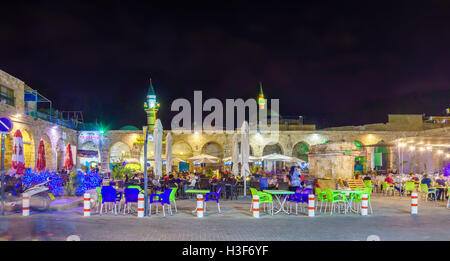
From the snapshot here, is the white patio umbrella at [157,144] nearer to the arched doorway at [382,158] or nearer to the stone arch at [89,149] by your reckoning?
the stone arch at [89,149]

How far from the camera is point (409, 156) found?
27516mm

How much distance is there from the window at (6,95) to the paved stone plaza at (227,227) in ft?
34.9

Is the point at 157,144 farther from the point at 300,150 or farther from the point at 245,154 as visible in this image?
the point at 300,150

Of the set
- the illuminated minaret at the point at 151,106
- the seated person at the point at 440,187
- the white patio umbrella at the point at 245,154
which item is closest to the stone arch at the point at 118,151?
the illuminated minaret at the point at 151,106

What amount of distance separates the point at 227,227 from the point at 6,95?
15.5 metres

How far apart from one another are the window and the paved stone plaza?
10.6m

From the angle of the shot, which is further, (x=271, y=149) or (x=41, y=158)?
(x=271, y=149)

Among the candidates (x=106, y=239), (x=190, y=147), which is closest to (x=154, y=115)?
(x=190, y=147)

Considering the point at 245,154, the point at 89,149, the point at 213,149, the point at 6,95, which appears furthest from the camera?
the point at 213,149

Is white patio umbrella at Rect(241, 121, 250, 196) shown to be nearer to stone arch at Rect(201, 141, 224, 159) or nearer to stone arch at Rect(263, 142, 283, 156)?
stone arch at Rect(201, 141, 224, 159)

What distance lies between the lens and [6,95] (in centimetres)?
1812

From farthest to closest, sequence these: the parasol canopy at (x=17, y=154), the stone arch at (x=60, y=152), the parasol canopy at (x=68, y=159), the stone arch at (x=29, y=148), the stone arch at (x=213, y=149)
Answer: the stone arch at (x=213, y=149) < the stone arch at (x=60, y=152) < the parasol canopy at (x=68, y=159) < the stone arch at (x=29, y=148) < the parasol canopy at (x=17, y=154)

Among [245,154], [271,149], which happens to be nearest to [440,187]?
[245,154]

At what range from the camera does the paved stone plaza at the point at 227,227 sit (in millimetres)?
6469
